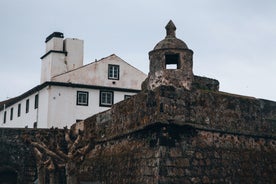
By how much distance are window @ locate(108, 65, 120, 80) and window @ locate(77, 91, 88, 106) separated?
86.5 inches

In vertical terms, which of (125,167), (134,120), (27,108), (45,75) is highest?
(45,75)

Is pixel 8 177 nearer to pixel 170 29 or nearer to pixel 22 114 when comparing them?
pixel 22 114

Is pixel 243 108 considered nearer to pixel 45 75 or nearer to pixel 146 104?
pixel 146 104

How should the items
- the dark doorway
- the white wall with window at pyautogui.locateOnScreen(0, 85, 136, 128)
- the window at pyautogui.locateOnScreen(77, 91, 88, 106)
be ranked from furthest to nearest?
the window at pyautogui.locateOnScreen(77, 91, 88, 106)
the white wall with window at pyautogui.locateOnScreen(0, 85, 136, 128)
the dark doorway

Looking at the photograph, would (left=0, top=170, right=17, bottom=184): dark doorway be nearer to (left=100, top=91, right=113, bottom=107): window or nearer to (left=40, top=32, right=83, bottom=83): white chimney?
(left=100, top=91, right=113, bottom=107): window

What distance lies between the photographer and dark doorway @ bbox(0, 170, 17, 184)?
22391mm

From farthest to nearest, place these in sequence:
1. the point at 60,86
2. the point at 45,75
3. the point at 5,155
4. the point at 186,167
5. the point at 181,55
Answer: the point at 45,75, the point at 60,86, the point at 5,155, the point at 181,55, the point at 186,167

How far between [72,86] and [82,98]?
1.01m

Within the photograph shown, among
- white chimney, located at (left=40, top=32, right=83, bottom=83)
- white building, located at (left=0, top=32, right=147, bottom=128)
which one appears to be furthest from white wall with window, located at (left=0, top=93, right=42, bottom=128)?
white chimney, located at (left=40, top=32, right=83, bottom=83)

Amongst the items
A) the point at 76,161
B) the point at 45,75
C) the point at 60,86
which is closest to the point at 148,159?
the point at 76,161

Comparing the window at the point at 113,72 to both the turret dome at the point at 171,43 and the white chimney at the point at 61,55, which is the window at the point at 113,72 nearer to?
the white chimney at the point at 61,55

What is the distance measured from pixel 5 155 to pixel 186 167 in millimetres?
11498

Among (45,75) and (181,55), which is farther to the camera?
(45,75)

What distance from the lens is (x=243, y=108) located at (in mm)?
15461
